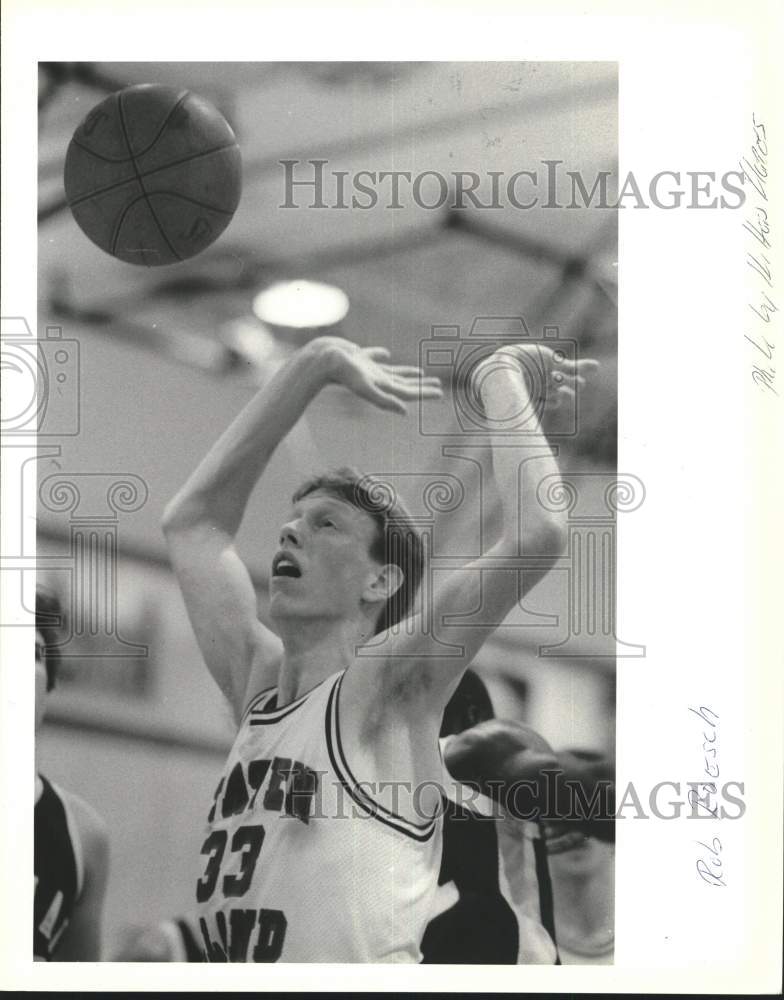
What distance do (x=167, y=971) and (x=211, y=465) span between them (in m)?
1.69

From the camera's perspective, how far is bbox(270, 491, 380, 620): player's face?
386 cm

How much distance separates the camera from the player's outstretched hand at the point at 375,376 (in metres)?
3.87

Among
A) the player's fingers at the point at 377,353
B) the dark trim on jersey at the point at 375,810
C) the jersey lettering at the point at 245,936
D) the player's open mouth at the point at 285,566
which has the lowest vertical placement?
the jersey lettering at the point at 245,936

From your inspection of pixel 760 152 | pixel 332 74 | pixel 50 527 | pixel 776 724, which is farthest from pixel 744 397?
pixel 50 527

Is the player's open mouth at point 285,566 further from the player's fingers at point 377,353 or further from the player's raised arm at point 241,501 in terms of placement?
the player's fingers at point 377,353

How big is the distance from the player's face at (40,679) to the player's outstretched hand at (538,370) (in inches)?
67.2

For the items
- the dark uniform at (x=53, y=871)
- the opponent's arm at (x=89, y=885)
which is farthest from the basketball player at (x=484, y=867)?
the dark uniform at (x=53, y=871)

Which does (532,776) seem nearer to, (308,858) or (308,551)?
(308,858)

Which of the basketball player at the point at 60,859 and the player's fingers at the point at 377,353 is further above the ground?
the player's fingers at the point at 377,353

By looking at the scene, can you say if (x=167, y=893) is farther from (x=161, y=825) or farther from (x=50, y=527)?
(x=50, y=527)

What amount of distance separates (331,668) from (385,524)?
51cm

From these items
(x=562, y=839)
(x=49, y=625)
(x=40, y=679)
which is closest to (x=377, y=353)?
(x=49, y=625)

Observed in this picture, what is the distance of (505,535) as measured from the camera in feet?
12.6

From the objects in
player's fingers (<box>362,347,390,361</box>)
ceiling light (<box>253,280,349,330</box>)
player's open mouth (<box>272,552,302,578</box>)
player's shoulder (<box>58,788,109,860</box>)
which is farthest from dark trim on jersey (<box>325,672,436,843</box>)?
ceiling light (<box>253,280,349,330</box>)
